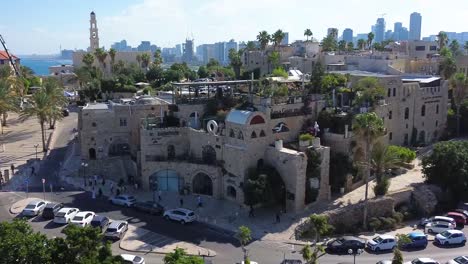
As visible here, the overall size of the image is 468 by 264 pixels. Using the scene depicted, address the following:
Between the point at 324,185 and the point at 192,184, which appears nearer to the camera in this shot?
the point at 324,185

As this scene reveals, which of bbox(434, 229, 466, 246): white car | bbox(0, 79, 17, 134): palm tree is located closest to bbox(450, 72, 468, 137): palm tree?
bbox(434, 229, 466, 246): white car

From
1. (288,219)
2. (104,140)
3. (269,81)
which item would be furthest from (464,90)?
(104,140)

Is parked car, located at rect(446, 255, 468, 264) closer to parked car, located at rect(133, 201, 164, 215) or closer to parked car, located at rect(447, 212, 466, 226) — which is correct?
parked car, located at rect(447, 212, 466, 226)

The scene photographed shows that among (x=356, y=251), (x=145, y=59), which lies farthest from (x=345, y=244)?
(x=145, y=59)

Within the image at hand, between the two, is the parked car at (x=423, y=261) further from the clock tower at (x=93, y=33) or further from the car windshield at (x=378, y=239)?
the clock tower at (x=93, y=33)

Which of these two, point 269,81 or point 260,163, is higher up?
point 269,81

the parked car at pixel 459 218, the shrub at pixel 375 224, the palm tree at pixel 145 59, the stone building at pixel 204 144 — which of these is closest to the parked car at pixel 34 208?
the stone building at pixel 204 144

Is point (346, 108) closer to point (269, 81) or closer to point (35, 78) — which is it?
point (269, 81)
